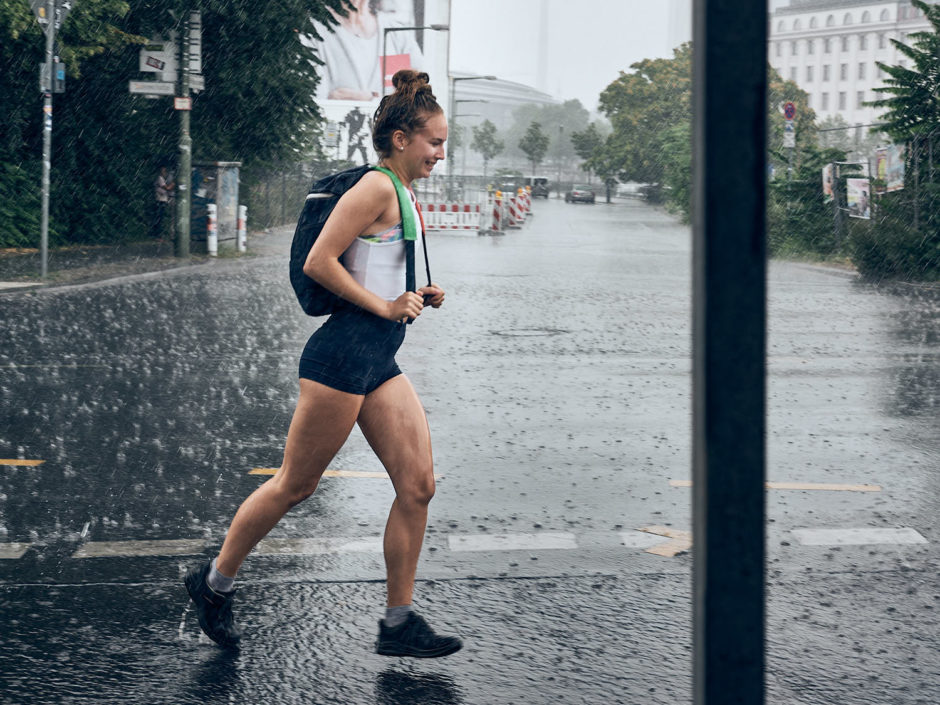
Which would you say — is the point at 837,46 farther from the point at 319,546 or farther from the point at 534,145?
the point at 319,546

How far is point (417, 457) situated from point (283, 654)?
755 millimetres

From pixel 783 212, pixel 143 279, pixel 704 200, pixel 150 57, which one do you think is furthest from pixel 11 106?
pixel 704 200

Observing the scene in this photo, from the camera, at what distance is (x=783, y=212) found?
29062mm

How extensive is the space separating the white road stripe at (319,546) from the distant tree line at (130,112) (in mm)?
17369

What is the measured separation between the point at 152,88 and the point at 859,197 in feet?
45.5

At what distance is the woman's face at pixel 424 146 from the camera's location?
3.99 m

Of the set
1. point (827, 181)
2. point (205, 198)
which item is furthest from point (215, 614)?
point (827, 181)

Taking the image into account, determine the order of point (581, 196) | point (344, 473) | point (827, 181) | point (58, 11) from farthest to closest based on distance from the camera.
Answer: point (581, 196) → point (827, 181) → point (58, 11) → point (344, 473)

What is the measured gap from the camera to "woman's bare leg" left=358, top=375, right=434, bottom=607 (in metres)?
4.04

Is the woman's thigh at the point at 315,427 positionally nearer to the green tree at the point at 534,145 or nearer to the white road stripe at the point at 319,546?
the white road stripe at the point at 319,546

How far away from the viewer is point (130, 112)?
25.4m

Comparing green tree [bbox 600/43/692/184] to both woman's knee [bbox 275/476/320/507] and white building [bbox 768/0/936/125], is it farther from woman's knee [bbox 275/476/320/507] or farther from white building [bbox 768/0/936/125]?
woman's knee [bbox 275/476/320/507]

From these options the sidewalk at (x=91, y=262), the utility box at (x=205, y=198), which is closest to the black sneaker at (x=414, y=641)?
the sidewalk at (x=91, y=262)

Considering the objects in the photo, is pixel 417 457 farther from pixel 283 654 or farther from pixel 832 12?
pixel 832 12
